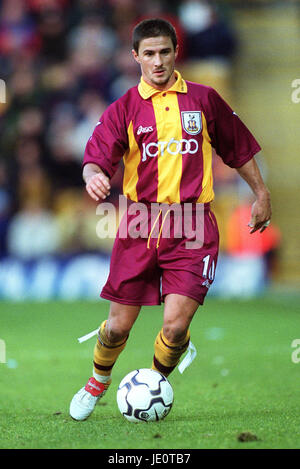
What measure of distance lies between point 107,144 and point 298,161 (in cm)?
942

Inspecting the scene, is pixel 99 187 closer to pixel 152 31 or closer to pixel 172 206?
pixel 172 206

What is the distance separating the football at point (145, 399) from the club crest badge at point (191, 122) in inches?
52.2

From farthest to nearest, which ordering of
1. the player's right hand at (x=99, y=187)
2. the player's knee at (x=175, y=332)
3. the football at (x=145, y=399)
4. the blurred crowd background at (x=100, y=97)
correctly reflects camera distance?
1. the blurred crowd background at (x=100, y=97)
2. the player's knee at (x=175, y=332)
3. the football at (x=145, y=399)
4. the player's right hand at (x=99, y=187)

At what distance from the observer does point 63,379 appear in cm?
612

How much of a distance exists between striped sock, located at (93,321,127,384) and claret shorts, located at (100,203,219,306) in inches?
10.3

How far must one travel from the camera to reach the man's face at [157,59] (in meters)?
4.75

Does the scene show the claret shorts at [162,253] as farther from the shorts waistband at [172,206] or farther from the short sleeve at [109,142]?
the short sleeve at [109,142]

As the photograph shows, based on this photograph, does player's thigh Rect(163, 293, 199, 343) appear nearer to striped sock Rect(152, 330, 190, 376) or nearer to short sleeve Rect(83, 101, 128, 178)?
striped sock Rect(152, 330, 190, 376)

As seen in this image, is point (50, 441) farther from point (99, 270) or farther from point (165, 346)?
point (99, 270)

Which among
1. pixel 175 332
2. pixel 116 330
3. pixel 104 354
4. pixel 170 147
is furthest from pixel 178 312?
pixel 170 147

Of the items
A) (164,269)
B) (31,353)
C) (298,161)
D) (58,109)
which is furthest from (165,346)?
(298,161)

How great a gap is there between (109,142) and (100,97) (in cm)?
787

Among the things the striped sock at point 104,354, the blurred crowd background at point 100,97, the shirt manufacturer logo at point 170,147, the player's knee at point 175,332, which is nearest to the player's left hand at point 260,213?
the shirt manufacturer logo at point 170,147

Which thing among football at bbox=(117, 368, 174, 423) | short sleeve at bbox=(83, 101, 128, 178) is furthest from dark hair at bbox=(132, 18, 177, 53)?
football at bbox=(117, 368, 174, 423)
